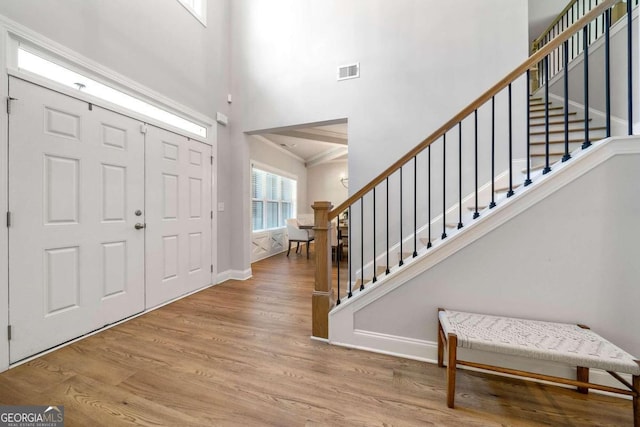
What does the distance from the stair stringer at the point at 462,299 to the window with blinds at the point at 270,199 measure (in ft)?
13.0

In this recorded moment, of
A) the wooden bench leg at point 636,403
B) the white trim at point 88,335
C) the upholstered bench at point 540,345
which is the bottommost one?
the white trim at point 88,335

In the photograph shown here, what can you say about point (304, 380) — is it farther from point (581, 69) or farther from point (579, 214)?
point (581, 69)

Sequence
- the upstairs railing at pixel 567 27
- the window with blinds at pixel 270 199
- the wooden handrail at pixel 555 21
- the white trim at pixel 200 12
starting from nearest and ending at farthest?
1. the white trim at pixel 200 12
2. the upstairs railing at pixel 567 27
3. the wooden handrail at pixel 555 21
4. the window with blinds at pixel 270 199

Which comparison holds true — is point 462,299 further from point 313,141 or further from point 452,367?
point 313,141

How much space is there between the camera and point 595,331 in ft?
4.91

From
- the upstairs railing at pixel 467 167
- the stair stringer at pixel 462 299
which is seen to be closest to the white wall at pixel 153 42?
the upstairs railing at pixel 467 167

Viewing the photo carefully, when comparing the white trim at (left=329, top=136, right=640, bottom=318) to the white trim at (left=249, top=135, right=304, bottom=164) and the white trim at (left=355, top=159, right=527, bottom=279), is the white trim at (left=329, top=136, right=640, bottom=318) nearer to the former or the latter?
the white trim at (left=355, top=159, right=527, bottom=279)

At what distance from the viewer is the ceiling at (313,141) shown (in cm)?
459

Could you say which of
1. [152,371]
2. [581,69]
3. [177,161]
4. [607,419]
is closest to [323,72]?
[177,161]

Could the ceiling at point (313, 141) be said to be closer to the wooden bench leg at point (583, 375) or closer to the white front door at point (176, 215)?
the white front door at point (176, 215)

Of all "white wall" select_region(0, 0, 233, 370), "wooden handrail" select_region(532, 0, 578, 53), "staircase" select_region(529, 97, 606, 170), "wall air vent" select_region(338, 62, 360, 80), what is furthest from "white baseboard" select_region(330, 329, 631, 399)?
"wooden handrail" select_region(532, 0, 578, 53)

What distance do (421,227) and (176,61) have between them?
350cm

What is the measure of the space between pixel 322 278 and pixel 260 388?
32.9 inches

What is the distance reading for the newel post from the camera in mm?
2029
